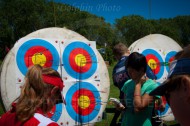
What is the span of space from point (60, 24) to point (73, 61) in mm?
22500

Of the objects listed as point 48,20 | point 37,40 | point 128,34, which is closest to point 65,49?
point 37,40

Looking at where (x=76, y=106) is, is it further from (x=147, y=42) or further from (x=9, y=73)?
(x=147, y=42)

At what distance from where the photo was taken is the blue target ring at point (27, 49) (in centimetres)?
324

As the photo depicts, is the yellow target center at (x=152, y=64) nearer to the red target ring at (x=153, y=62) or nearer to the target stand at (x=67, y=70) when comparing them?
the red target ring at (x=153, y=62)

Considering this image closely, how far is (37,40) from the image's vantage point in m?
3.35

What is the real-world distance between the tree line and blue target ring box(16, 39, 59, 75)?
15535mm

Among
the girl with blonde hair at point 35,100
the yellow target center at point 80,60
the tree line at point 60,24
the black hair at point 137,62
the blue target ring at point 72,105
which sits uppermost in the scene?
the tree line at point 60,24

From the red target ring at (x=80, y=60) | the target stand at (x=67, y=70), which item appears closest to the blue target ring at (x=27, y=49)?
the target stand at (x=67, y=70)

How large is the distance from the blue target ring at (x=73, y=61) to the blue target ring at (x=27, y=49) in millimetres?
128

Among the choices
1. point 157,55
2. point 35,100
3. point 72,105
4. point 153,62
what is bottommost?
point 72,105

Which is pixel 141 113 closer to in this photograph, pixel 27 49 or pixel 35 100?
pixel 35 100

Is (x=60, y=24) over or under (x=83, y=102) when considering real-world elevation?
over

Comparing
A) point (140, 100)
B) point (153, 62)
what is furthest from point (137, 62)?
point (153, 62)

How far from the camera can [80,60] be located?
11.9 feet
